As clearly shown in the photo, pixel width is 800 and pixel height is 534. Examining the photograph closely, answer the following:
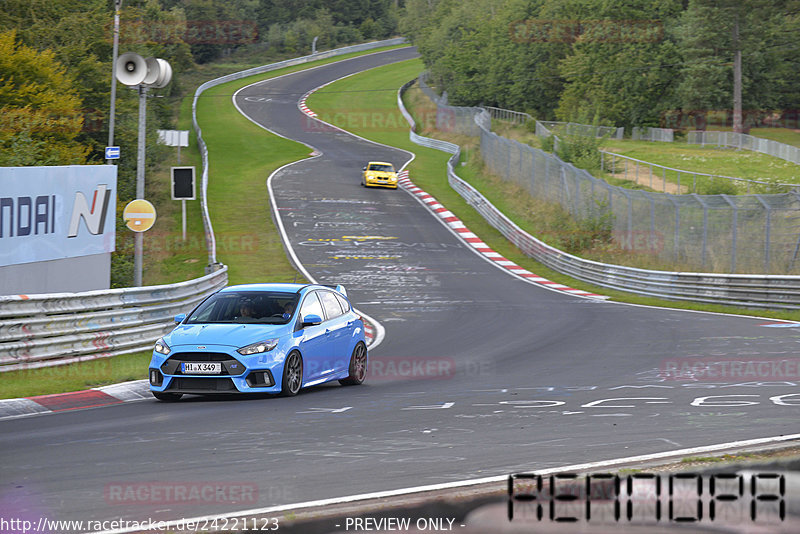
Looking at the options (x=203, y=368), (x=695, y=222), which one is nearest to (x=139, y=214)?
(x=203, y=368)

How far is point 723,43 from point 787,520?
75593mm

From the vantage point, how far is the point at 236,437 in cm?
896

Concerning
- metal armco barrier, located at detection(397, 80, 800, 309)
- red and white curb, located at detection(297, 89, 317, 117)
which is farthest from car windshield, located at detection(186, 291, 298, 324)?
red and white curb, located at detection(297, 89, 317, 117)

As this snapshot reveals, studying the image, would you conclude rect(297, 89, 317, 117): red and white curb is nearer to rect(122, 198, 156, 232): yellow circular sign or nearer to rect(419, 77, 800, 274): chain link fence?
rect(419, 77, 800, 274): chain link fence

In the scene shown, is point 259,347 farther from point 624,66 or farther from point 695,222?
point 624,66

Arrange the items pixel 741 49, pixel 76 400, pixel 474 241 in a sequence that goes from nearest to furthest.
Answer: pixel 76 400, pixel 474 241, pixel 741 49

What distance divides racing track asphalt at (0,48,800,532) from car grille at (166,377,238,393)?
0.20 meters

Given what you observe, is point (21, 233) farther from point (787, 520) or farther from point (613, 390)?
point (787, 520)

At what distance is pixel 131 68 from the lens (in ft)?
59.3

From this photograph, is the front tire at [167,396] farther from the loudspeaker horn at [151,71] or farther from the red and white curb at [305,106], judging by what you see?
the red and white curb at [305,106]

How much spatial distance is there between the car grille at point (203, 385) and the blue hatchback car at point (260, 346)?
0.04 feet

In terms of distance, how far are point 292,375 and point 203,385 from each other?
113 cm

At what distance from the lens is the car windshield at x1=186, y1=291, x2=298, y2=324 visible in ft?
41.2

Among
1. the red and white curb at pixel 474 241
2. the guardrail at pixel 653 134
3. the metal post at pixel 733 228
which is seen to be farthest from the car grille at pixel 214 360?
the guardrail at pixel 653 134
